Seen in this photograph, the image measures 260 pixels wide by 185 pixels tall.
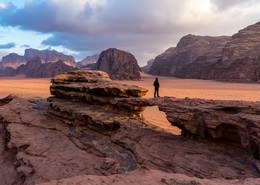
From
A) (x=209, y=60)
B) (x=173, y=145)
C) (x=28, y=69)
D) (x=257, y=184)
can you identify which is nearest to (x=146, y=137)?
(x=173, y=145)

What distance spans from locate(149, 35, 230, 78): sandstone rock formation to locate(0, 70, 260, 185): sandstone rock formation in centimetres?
7506

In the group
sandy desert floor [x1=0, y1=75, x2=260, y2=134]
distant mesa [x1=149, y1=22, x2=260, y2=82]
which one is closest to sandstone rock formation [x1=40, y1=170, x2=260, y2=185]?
sandy desert floor [x1=0, y1=75, x2=260, y2=134]

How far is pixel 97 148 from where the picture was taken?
1064cm

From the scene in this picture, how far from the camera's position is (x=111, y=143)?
35.7 feet

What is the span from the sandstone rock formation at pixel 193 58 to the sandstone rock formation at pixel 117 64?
1784 centimetres

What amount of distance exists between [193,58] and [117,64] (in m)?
35.1

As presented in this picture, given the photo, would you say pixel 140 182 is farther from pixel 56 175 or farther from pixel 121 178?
pixel 56 175

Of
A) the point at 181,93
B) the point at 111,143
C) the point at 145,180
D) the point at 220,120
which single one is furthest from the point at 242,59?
the point at 145,180

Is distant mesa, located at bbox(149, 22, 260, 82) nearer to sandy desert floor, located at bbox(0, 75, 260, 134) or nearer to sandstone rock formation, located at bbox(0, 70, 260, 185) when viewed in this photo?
sandy desert floor, located at bbox(0, 75, 260, 134)

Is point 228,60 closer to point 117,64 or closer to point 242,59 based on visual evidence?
point 242,59

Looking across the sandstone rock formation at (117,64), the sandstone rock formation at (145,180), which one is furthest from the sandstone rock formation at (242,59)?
the sandstone rock formation at (145,180)

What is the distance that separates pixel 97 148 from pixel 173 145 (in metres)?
2.68

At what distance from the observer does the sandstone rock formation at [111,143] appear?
773 cm

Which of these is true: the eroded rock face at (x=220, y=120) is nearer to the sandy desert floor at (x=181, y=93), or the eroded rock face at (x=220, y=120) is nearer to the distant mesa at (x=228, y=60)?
the sandy desert floor at (x=181, y=93)
